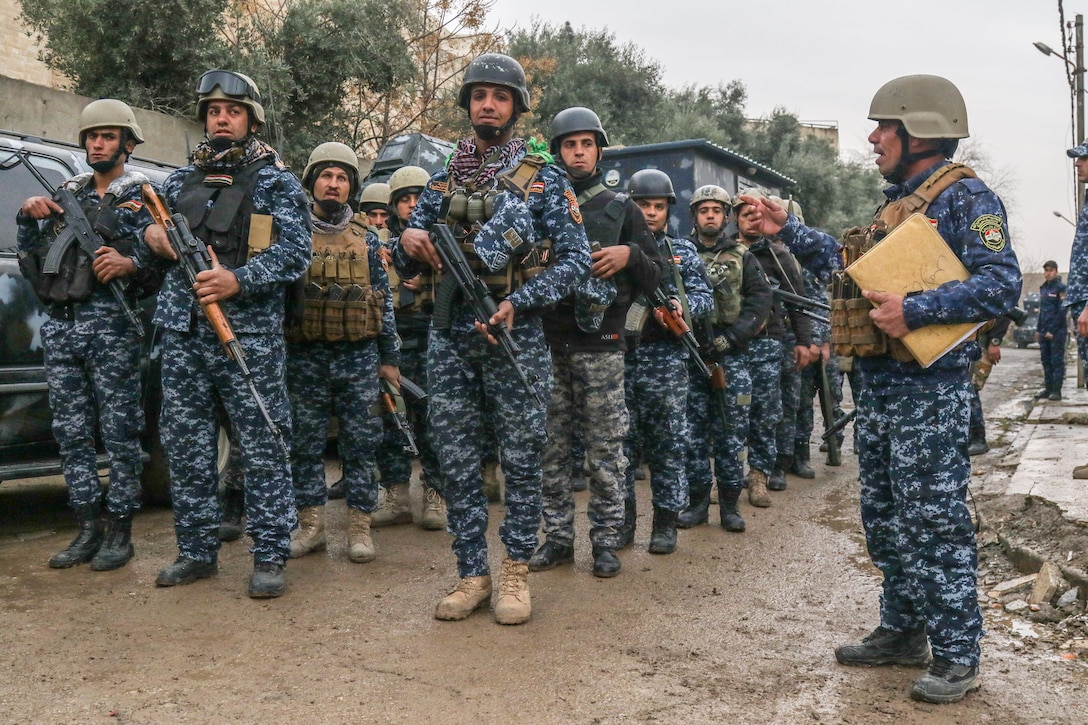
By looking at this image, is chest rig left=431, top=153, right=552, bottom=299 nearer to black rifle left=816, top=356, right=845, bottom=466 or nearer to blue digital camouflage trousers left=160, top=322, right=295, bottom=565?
blue digital camouflage trousers left=160, top=322, right=295, bottom=565

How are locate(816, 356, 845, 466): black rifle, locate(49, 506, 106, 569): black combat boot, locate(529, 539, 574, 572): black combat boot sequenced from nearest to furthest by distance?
locate(49, 506, 106, 569): black combat boot → locate(529, 539, 574, 572): black combat boot → locate(816, 356, 845, 466): black rifle

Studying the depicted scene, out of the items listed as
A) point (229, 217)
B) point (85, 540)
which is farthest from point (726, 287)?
point (85, 540)

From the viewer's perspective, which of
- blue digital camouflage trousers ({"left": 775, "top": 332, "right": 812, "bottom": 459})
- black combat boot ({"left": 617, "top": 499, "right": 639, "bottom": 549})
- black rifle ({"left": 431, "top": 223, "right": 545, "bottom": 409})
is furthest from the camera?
blue digital camouflage trousers ({"left": 775, "top": 332, "right": 812, "bottom": 459})

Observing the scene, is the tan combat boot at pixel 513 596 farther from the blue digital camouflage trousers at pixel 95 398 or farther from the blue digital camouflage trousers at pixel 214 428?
the blue digital camouflage trousers at pixel 95 398

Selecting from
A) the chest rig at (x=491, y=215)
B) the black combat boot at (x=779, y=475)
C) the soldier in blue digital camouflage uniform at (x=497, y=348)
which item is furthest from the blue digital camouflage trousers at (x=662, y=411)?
the black combat boot at (x=779, y=475)

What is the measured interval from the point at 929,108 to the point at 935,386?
39.2 inches

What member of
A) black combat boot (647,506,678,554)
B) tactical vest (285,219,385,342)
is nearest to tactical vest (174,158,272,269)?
tactical vest (285,219,385,342)

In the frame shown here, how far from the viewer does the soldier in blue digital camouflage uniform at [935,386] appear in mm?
3449

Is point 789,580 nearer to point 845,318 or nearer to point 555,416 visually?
point 555,416

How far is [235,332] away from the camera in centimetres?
460

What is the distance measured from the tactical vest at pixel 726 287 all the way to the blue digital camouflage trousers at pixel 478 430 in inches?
101

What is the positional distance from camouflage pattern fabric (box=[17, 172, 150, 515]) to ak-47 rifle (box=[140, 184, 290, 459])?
1.53 ft

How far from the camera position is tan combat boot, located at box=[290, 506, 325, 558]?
17.9ft

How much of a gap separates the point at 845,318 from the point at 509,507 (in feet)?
5.35
